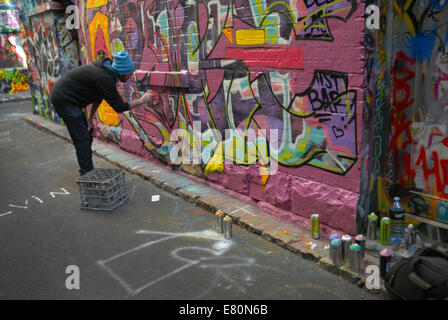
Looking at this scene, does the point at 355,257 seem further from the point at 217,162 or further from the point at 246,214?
the point at 217,162

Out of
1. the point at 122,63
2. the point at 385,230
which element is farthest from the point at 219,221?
the point at 122,63

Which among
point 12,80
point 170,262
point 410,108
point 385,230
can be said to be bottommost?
point 170,262

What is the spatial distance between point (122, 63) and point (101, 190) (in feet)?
5.90

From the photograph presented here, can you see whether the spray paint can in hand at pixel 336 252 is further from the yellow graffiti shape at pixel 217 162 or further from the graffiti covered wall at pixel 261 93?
the yellow graffiti shape at pixel 217 162

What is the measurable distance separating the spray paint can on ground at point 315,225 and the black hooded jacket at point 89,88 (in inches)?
123

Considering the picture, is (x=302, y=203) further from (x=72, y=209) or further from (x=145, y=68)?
(x=145, y=68)

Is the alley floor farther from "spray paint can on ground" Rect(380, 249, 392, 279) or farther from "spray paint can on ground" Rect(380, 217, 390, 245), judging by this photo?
"spray paint can on ground" Rect(380, 217, 390, 245)

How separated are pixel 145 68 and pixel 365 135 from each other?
425 cm

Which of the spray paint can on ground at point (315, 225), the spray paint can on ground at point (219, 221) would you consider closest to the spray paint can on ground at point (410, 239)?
the spray paint can on ground at point (315, 225)

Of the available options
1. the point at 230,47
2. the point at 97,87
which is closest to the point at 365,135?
the point at 230,47

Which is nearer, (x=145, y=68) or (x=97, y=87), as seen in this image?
(x=97, y=87)

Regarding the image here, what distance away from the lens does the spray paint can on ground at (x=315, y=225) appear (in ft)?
12.8

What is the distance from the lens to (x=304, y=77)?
13.1 feet

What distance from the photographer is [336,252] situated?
11.2 feet
